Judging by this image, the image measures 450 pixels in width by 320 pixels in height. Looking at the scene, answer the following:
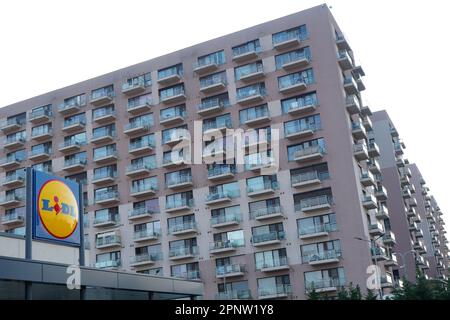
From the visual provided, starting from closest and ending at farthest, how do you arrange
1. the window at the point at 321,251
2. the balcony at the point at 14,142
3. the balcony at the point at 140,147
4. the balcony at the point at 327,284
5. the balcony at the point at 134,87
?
the balcony at the point at 327,284, the window at the point at 321,251, the balcony at the point at 140,147, the balcony at the point at 134,87, the balcony at the point at 14,142

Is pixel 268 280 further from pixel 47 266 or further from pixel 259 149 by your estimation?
pixel 47 266

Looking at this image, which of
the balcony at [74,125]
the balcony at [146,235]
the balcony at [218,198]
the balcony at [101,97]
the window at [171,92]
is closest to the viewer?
the balcony at [218,198]

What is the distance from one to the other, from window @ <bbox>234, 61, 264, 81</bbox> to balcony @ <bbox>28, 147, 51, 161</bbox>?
28358mm

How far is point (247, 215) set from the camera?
206ft

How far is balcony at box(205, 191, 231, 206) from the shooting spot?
63469 mm

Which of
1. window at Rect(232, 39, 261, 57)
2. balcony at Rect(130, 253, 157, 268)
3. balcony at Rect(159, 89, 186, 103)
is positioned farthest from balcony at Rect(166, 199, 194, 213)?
window at Rect(232, 39, 261, 57)

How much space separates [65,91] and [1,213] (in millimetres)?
18680

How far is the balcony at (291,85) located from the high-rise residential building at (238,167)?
0.12 meters

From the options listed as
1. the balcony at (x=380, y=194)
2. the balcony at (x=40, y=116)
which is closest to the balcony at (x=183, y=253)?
the balcony at (x=380, y=194)

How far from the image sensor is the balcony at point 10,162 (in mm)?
77875

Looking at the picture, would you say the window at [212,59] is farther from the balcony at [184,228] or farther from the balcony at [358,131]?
the balcony at [184,228]

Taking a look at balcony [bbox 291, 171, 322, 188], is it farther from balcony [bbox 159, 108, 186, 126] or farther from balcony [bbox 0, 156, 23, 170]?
balcony [bbox 0, 156, 23, 170]
